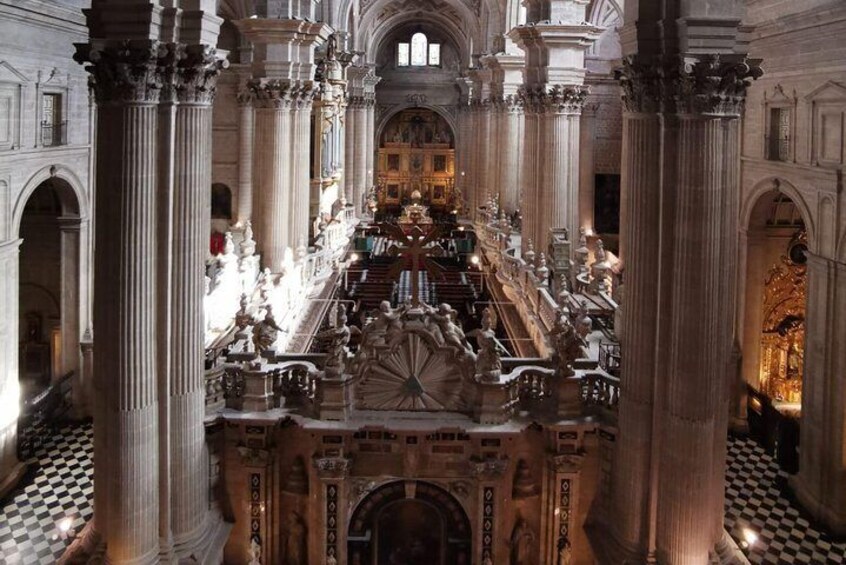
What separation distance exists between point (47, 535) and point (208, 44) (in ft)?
31.5

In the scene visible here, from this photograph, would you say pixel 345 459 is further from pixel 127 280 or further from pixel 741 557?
Result: pixel 741 557

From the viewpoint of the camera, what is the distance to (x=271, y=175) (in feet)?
71.8

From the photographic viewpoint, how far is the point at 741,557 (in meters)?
10.8

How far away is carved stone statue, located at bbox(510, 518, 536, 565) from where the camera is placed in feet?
40.3

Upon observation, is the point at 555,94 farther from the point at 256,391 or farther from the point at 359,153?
the point at 359,153

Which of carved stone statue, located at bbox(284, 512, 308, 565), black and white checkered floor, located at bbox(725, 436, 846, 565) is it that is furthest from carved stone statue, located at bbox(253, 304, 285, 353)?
black and white checkered floor, located at bbox(725, 436, 846, 565)

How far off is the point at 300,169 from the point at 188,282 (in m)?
13.0

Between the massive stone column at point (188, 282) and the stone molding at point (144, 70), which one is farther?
the massive stone column at point (188, 282)

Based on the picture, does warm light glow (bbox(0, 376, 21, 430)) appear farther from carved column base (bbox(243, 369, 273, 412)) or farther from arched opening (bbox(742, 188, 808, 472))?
arched opening (bbox(742, 188, 808, 472))

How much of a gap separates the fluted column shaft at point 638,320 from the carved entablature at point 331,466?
371cm

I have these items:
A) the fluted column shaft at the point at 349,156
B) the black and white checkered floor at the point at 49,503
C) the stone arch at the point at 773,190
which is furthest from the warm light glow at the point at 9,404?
the fluted column shaft at the point at 349,156

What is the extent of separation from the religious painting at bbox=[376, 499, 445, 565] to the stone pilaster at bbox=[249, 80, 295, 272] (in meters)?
10.9

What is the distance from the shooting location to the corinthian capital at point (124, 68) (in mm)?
9688

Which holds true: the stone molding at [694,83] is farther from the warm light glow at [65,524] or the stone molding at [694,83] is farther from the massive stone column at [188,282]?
the warm light glow at [65,524]
